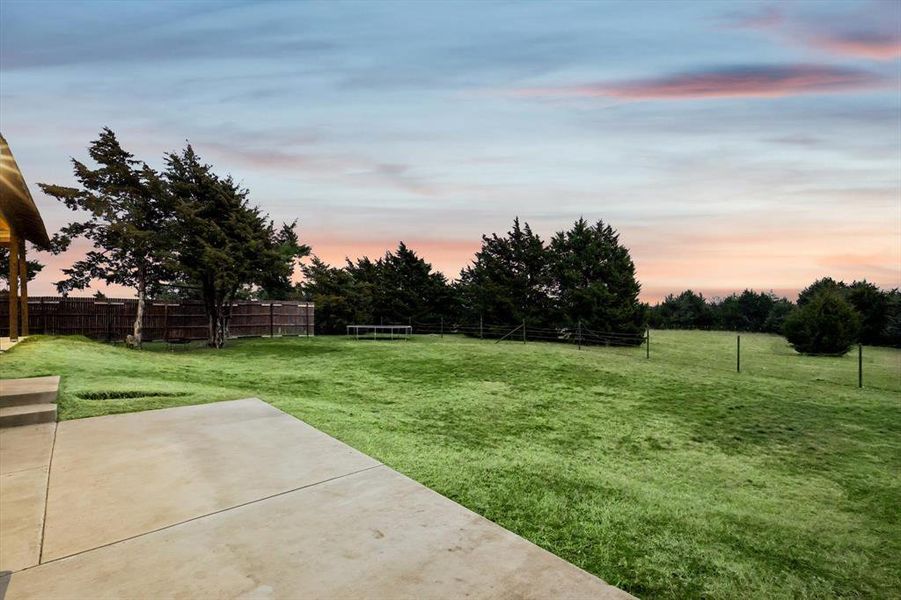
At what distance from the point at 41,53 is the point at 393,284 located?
57.6ft

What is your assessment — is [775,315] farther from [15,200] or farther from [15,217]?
[15,217]

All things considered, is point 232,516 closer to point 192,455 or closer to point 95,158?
point 192,455

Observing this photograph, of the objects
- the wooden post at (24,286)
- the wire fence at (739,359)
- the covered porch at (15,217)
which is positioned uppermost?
the covered porch at (15,217)

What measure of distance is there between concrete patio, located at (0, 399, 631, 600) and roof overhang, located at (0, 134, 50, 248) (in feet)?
23.6

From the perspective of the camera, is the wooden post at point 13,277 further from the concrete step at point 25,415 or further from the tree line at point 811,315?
the tree line at point 811,315

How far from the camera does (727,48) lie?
26.0 ft

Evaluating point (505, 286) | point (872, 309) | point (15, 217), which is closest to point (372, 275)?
point (505, 286)

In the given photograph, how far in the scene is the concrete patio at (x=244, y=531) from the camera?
1658 mm

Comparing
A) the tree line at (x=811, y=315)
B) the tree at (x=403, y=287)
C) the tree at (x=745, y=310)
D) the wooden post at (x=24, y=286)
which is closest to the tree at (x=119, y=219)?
the wooden post at (x=24, y=286)

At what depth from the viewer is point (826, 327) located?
1709cm

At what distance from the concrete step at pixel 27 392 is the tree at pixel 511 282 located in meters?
20.2

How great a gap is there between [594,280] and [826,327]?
968 cm

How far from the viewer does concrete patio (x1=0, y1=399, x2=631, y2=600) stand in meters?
1.66

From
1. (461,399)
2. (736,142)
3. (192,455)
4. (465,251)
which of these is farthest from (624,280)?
(192,455)
